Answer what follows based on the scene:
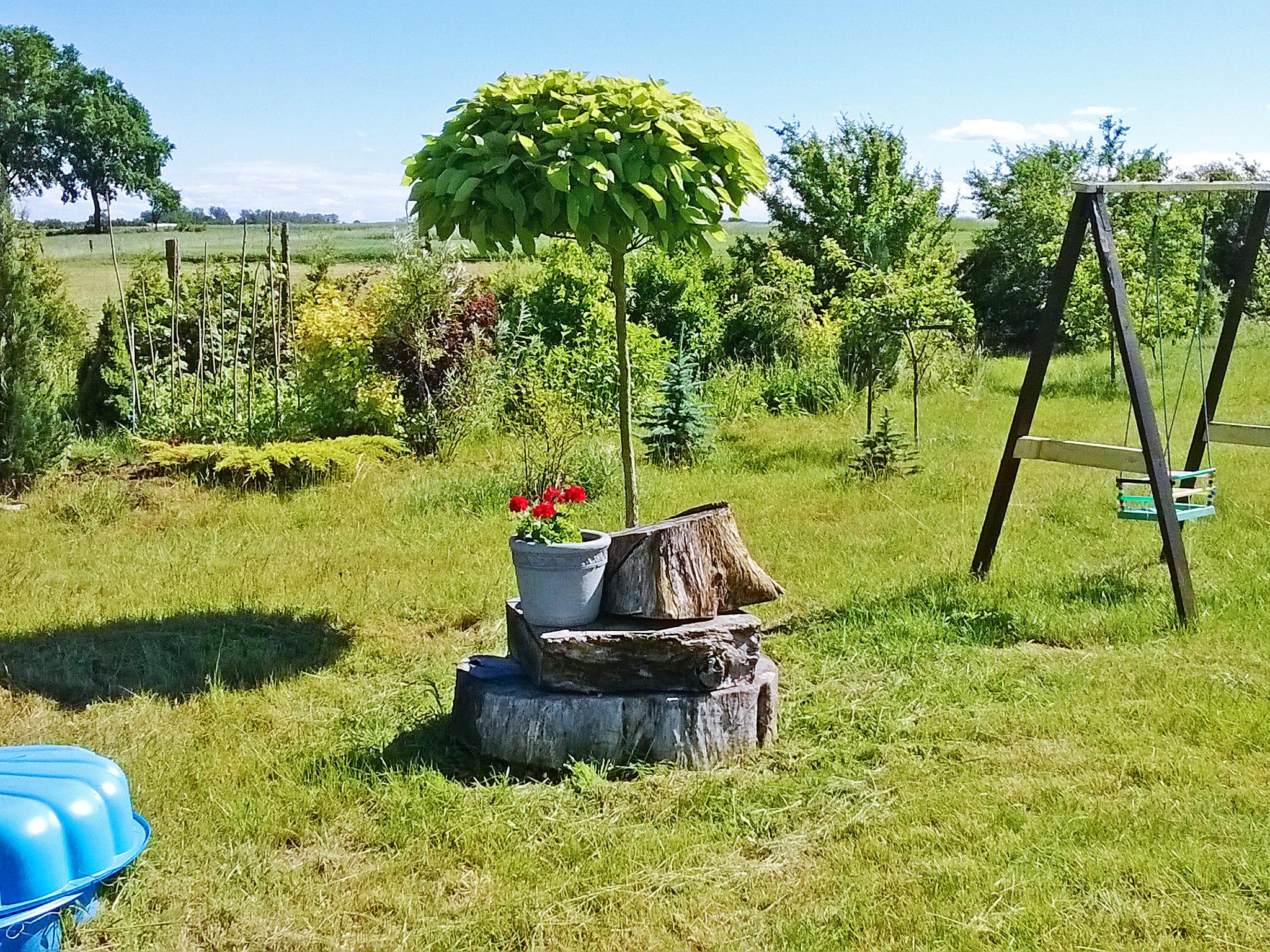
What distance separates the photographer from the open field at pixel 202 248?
40.6 ft

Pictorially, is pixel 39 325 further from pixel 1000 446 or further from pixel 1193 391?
pixel 1193 391

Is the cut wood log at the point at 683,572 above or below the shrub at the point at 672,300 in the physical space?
below

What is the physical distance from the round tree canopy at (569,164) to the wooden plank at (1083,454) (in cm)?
216

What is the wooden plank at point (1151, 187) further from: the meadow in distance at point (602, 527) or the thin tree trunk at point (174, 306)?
the thin tree trunk at point (174, 306)

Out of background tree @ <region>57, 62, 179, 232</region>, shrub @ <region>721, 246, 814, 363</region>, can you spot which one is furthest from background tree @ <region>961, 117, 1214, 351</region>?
background tree @ <region>57, 62, 179, 232</region>

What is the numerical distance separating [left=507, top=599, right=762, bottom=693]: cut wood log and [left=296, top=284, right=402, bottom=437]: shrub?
20.3 feet

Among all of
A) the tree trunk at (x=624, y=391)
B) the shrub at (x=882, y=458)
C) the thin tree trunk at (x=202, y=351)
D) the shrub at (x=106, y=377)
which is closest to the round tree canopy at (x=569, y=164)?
Result: the tree trunk at (x=624, y=391)

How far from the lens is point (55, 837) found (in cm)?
297

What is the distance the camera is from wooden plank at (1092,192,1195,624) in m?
5.40

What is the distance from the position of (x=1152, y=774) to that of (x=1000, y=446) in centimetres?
688

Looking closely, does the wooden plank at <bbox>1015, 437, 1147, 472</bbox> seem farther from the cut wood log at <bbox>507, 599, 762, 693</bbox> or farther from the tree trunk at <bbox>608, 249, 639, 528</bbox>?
the cut wood log at <bbox>507, 599, 762, 693</bbox>

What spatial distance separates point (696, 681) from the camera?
13.8ft

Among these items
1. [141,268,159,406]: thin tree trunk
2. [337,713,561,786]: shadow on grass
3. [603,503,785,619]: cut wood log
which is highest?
[141,268,159,406]: thin tree trunk

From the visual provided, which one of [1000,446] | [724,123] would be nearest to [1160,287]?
[1000,446]
